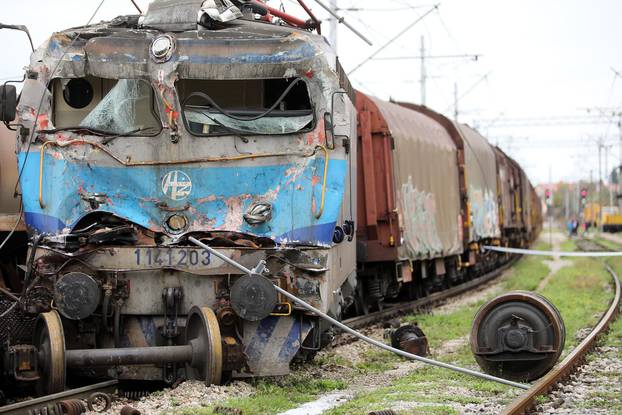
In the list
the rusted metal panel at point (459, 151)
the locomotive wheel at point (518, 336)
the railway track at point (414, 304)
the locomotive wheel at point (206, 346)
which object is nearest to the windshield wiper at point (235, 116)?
the locomotive wheel at point (206, 346)

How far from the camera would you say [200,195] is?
9.03 m

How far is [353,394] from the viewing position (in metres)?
8.68

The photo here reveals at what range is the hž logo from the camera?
9.01 m

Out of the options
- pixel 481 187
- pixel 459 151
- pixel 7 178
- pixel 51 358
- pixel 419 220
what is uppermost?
pixel 459 151

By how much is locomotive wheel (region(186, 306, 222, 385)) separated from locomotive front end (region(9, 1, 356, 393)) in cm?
20

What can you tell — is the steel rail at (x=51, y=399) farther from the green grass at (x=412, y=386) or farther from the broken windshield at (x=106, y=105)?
the broken windshield at (x=106, y=105)

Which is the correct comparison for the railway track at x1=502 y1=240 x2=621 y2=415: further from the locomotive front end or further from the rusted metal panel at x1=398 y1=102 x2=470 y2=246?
the rusted metal panel at x1=398 y1=102 x2=470 y2=246

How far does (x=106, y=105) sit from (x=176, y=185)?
3.29 ft

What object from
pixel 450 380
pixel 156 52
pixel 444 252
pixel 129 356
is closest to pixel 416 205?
pixel 444 252

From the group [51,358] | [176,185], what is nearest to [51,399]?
[51,358]

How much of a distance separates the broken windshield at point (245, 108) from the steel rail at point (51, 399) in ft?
8.02

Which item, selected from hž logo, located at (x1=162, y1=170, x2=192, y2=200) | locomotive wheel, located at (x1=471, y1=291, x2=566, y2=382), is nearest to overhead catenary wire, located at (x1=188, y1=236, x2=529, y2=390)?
hž logo, located at (x1=162, y1=170, x2=192, y2=200)

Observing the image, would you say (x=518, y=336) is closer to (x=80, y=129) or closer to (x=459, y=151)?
(x=80, y=129)

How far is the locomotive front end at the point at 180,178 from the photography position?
28.0 feet
